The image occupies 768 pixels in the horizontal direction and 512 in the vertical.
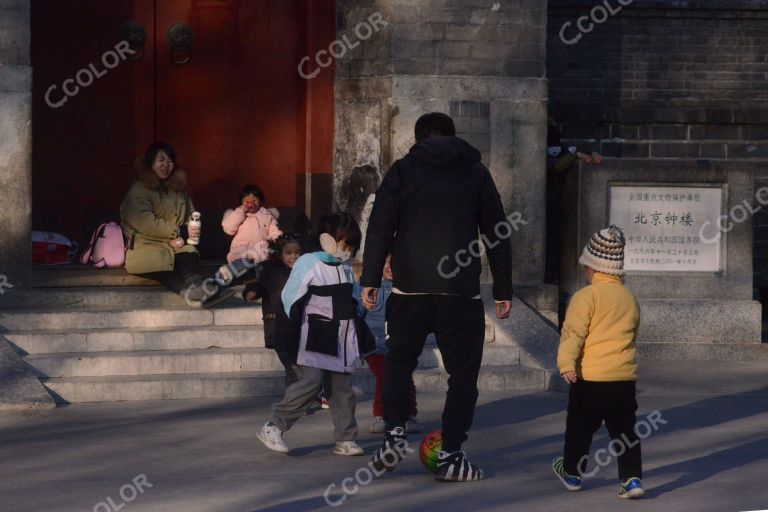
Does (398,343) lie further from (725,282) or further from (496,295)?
(725,282)

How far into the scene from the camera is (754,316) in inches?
509

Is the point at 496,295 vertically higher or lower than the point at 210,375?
higher

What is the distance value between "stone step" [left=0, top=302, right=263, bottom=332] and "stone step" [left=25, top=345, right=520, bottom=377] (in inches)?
15.2

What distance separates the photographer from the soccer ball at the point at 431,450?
A: 7.98 m

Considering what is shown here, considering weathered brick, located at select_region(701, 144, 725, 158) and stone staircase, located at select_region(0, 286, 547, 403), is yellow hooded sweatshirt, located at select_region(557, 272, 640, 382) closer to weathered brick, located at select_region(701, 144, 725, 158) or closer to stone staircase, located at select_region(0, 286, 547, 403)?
stone staircase, located at select_region(0, 286, 547, 403)

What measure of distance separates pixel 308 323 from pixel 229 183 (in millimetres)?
5015

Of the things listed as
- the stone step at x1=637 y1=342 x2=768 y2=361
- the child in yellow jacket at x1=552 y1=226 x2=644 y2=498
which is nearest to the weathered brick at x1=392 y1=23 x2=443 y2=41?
the stone step at x1=637 y1=342 x2=768 y2=361

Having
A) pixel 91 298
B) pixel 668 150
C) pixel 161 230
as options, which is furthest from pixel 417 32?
pixel 668 150

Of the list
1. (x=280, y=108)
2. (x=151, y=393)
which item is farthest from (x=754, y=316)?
(x=151, y=393)

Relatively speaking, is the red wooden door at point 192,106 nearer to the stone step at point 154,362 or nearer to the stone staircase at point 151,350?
the stone staircase at point 151,350

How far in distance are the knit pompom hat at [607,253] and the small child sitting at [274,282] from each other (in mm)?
2655

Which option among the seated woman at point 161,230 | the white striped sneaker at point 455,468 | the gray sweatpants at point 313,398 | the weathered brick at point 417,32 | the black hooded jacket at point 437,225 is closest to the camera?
the white striped sneaker at point 455,468

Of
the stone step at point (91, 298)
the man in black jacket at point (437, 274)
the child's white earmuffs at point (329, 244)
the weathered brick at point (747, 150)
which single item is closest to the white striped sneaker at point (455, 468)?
the man in black jacket at point (437, 274)

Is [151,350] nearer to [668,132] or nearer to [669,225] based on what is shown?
[669,225]
